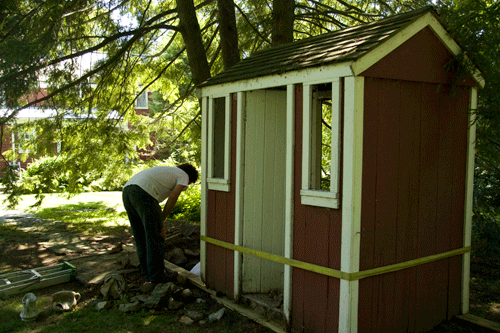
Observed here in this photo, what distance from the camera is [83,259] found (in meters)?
7.66

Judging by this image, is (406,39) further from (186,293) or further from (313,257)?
(186,293)

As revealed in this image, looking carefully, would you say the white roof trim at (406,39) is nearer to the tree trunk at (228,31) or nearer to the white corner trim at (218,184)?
the white corner trim at (218,184)

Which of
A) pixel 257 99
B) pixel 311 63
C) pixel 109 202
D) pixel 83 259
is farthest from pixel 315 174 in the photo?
pixel 109 202

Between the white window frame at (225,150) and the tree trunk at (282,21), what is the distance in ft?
10.1

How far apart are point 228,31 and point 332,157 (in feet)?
16.5

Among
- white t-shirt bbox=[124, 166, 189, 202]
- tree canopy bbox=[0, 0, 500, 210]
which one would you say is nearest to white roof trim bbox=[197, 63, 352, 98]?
white t-shirt bbox=[124, 166, 189, 202]

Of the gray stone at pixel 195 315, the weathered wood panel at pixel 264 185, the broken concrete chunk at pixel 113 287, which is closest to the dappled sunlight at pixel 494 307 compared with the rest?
the weathered wood panel at pixel 264 185

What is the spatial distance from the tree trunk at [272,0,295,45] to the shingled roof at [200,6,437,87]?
2463 mm

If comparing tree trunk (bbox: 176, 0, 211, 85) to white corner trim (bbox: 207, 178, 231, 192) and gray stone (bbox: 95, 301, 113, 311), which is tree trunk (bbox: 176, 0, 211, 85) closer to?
white corner trim (bbox: 207, 178, 231, 192)

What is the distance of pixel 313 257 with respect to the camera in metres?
4.53

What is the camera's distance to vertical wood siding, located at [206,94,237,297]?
5676 mm

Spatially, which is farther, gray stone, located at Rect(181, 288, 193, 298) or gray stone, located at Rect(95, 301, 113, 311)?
gray stone, located at Rect(181, 288, 193, 298)

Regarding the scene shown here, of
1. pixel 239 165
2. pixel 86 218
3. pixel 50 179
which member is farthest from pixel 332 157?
pixel 86 218

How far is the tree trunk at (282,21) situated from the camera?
28.2 feet
